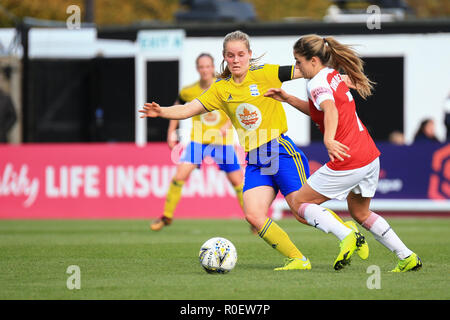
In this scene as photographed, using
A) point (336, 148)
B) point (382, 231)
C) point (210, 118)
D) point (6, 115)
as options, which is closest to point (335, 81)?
point (336, 148)

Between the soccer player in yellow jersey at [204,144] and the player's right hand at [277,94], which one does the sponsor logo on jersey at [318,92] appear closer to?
the player's right hand at [277,94]

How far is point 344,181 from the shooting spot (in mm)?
8211

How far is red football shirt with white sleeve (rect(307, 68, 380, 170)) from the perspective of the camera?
8.17 m

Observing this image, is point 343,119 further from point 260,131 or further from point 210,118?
point 210,118

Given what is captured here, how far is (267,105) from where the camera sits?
9117mm

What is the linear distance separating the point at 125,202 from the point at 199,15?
10546 millimetres

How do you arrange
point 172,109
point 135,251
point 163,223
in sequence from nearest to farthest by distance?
point 172,109 → point 135,251 → point 163,223

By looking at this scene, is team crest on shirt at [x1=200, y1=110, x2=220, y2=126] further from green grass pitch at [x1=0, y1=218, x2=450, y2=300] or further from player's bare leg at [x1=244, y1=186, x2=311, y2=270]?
player's bare leg at [x1=244, y1=186, x2=311, y2=270]

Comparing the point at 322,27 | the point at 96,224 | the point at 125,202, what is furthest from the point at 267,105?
the point at 322,27

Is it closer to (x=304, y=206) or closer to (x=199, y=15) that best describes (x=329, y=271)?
(x=304, y=206)

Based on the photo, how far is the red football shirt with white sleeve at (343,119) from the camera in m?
8.17

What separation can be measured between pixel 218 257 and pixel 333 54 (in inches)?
80.8

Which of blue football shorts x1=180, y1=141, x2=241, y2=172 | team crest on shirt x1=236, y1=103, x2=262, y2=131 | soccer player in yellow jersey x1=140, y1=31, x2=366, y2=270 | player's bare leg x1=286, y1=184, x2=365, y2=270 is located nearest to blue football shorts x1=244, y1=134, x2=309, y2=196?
soccer player in yellow jersey x1=140, y1=31, x2=366, y2=270

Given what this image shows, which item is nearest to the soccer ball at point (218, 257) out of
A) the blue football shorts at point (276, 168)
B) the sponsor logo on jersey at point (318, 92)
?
the blue football shorts at point (276, 168)
